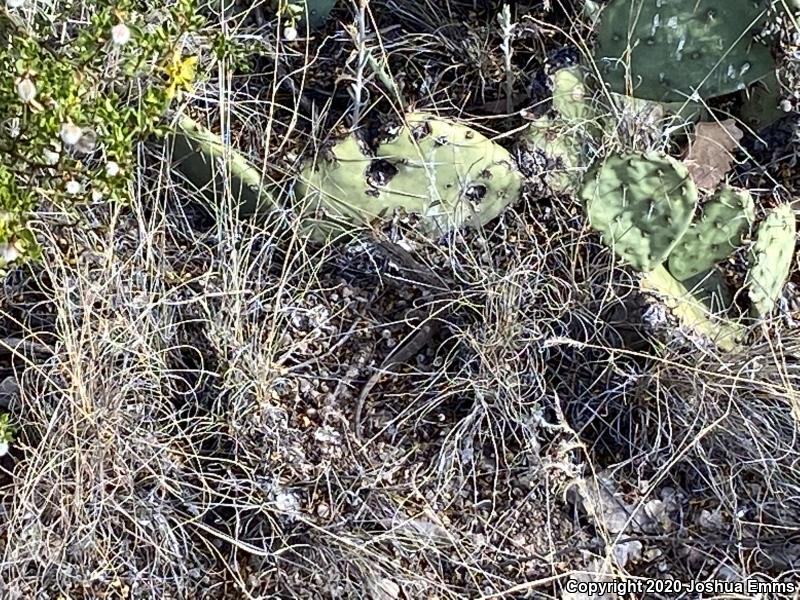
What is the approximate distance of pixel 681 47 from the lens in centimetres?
172

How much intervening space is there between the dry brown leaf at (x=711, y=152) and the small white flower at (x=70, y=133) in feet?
3.78

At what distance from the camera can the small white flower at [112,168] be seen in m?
1.32

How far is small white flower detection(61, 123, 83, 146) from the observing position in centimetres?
124

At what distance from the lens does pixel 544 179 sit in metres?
1.77

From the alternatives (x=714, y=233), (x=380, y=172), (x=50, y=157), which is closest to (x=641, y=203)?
(x=714, y=233)

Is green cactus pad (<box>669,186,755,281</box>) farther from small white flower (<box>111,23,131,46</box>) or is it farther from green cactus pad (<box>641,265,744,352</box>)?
small white flower (<box>111,23,131,46</box>)

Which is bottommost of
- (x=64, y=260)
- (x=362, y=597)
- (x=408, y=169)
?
(x=362, y=597)

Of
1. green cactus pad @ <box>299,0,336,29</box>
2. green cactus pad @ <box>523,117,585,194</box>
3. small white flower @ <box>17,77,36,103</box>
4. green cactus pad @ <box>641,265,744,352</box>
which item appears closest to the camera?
small white flower @ <box>17,77,36,103</box>

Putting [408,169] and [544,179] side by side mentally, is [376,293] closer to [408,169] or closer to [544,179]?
[408,169]

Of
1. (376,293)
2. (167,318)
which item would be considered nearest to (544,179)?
(376,293)

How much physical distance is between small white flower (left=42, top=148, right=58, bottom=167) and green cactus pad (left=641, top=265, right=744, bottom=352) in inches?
37.6

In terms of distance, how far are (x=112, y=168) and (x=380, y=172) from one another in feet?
1.76

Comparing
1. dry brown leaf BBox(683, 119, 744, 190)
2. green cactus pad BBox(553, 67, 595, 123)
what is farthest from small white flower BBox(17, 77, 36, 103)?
dry brown leaf BBox(683, 119, 744, 190)

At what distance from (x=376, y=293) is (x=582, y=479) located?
1.69 feet
